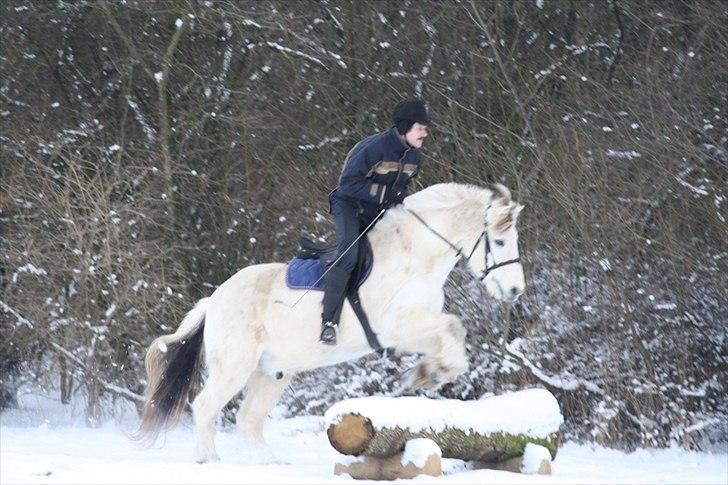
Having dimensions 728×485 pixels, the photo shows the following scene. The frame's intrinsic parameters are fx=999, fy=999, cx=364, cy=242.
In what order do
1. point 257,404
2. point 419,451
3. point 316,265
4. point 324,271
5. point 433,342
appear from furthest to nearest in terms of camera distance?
point 257,404, point 316,265, point 324,271, point 433,342, point 419,451

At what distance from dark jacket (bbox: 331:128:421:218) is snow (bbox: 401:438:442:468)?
1.66m

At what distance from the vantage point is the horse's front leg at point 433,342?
6.51 metres

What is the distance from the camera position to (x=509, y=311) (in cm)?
1042

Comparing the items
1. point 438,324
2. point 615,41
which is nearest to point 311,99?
point 615,41

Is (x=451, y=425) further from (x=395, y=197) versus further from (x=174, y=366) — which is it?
(x=174, y=366)

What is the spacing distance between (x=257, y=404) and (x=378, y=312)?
139cm

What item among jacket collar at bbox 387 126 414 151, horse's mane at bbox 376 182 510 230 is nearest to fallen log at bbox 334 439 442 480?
horse's mane at bbox 376 182 510 230

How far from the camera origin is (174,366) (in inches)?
306

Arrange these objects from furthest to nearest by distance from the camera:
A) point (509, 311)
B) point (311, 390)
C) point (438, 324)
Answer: point (311, 390) → point (509, 311) → point (438, 324)

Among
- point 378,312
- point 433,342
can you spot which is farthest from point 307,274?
point 433,342

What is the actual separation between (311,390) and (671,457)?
4272 millimetres

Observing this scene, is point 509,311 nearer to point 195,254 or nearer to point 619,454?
point 619,454

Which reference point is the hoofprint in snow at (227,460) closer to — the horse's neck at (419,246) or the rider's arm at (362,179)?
the horse's neck at (419,246)

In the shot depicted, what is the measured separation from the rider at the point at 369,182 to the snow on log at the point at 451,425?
755mm
